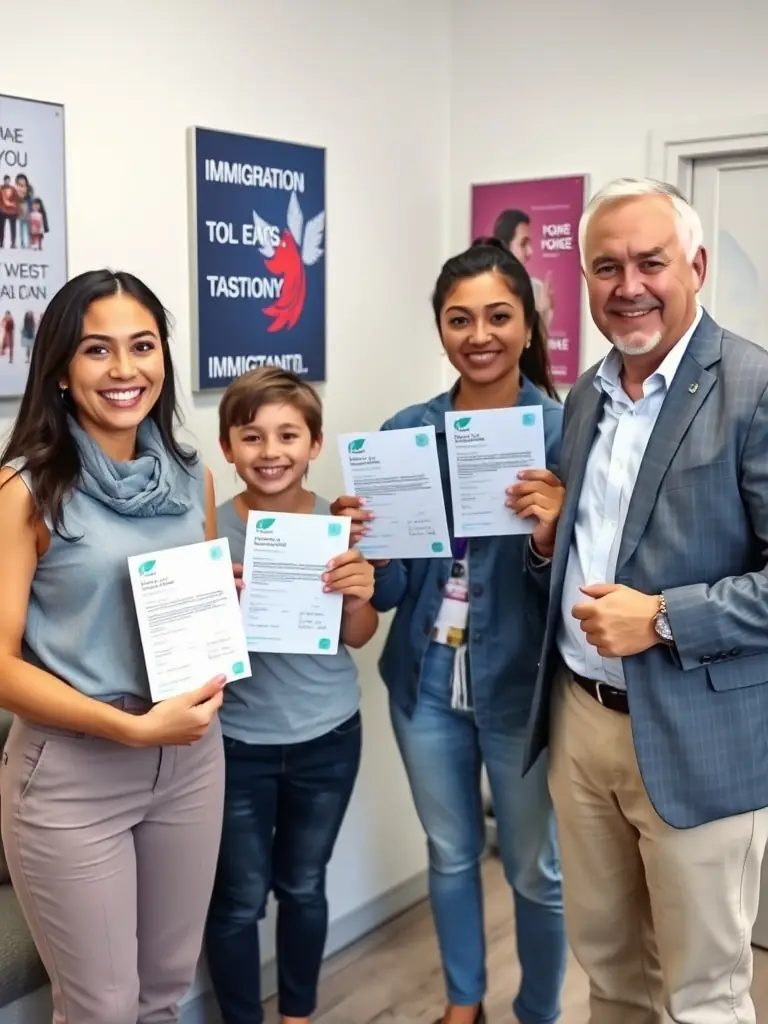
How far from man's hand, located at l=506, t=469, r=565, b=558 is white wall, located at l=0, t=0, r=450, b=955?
848mm

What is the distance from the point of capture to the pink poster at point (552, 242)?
2.98m

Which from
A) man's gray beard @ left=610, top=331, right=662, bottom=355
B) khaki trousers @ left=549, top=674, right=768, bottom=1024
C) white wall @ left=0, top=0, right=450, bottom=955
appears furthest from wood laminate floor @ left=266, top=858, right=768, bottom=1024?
man's gray beard @ left=610, top=331, right=662, bottom=355

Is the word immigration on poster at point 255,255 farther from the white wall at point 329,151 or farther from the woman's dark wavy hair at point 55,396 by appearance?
the woman's dark wavy hair at point 55,396

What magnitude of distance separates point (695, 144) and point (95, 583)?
202cm

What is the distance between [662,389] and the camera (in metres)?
1.69

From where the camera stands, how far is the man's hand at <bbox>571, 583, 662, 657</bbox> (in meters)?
1.59

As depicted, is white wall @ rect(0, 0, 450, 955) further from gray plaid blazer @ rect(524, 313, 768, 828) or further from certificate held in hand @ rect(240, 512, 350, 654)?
gray plaid blazer @ rect(524, 313, 768, 828)

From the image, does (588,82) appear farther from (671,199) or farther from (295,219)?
(671,199)

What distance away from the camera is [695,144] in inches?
108

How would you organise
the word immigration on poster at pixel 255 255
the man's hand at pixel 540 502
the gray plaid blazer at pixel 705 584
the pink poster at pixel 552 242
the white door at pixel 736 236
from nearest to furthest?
the gray plaid blazer at pixel 705 584
the man's hand at pixel 540 502
the word immigration on poster at pixel 255 255
the white door at pixel 736 236
the pink poster at pixel 552 242

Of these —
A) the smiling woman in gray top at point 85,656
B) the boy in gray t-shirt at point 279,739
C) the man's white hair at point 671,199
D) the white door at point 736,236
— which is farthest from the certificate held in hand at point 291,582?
the white door at point 736,236

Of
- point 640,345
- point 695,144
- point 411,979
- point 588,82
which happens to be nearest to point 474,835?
point 411,979

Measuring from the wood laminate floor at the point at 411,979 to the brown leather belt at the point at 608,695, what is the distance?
4.02 ft

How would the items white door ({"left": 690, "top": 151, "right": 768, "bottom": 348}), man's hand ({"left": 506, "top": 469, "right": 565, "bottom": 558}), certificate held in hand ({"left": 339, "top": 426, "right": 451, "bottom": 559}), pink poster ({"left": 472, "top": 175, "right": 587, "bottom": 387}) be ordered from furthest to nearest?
pink poster ({"left": 472, "top": 175, "right": 587, "bottom": 387}) < white door ({"left": 690, "top": 151, "right": 768, "bottom": 348}) < certificate held in hand ({"left": 339, "top": 426, "right": 451, "bottom": 559}) < man's hand ({"left": 506, "top": 469, "right": 565, "bottom": 558})
